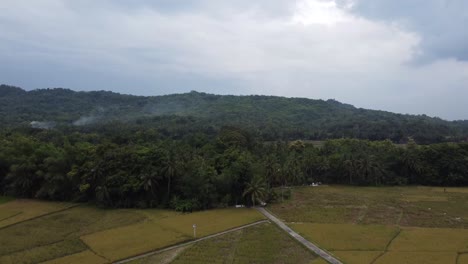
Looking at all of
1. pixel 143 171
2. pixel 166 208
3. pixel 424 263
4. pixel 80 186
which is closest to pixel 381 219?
pixel 424 263

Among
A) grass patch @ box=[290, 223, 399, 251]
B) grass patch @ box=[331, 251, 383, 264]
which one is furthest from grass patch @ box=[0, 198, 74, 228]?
grass patch @ box=[331, 251, 383, 264]

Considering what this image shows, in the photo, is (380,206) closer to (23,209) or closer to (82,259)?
(82,259)

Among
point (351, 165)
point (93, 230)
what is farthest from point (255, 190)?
point (351, 165)

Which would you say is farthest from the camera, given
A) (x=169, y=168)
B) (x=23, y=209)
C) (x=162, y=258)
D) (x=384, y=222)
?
(x=169, y=168)

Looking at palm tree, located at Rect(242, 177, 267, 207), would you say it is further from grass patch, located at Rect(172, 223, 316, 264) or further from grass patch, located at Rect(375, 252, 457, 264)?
grass patch, located at Rect(375, 252, 457, 264)

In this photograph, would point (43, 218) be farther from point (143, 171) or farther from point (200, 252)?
point (200, 252)

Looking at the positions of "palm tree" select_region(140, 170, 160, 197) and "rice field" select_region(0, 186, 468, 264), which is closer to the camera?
"rice field" select_region(0, 186, 468, 264)

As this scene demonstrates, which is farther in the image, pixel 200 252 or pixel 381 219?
pixel 381 219
